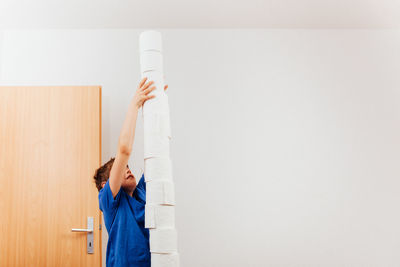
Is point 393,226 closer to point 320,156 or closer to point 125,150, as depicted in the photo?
point 320,156

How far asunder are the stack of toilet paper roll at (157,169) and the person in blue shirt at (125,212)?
52 millimetres

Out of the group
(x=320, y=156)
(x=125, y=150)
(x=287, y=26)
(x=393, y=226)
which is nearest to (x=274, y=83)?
(x=287, y=26)

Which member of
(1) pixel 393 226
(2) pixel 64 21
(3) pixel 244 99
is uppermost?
(2) pixel 64 21

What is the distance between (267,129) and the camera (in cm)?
285

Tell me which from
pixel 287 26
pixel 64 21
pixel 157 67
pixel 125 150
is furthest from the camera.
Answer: pixel 287 26

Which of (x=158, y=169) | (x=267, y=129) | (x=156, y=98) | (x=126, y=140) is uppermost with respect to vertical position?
(x=267, y=129)

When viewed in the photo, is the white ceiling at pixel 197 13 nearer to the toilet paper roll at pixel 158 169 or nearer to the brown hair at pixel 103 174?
the brown hair at pixel 103 174

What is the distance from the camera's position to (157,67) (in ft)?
5.35

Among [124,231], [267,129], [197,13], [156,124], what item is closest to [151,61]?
[156,124]

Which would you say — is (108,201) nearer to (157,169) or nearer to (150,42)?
(157,169)

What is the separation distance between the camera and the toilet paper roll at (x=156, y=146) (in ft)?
5.06

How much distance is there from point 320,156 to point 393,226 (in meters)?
0.68

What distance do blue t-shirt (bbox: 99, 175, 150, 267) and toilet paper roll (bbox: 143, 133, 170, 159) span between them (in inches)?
9.1

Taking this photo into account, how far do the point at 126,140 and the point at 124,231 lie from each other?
375 millimetres
